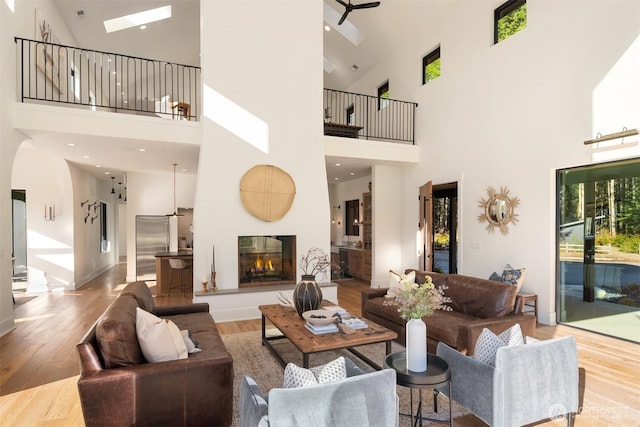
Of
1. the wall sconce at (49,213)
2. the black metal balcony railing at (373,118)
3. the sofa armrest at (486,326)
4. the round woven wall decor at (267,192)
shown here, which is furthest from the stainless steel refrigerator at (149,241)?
the sofa armrest at (486,326)

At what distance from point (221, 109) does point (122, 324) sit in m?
4.11

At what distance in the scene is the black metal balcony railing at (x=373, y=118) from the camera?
7609 millimetres

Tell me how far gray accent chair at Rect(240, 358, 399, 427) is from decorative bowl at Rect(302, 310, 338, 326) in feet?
4.77

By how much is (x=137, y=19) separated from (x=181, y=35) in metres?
1.31

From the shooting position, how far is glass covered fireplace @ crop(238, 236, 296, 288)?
19.4 feet

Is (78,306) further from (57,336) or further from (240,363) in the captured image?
(240,363)

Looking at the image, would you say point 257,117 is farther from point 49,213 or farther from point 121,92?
point 49,213

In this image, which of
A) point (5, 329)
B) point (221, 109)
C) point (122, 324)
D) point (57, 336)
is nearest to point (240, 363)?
point (122, 324)

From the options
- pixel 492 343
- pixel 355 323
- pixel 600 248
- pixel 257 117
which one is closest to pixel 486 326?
pixel 492 343

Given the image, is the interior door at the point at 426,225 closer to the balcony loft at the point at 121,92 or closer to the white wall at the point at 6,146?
the balcony loft at the point at 121,92

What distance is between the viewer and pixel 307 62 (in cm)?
617

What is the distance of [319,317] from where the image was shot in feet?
11.3

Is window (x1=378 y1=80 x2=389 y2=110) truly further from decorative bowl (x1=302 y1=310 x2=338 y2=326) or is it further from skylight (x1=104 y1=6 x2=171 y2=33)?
decorative bowl (x1=302 y1=310 x2=338 y2=326)

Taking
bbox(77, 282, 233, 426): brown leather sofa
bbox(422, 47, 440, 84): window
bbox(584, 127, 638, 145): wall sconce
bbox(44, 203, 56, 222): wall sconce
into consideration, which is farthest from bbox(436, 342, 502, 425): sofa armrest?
bbox(44, 203, 56, 222): wall sconce
